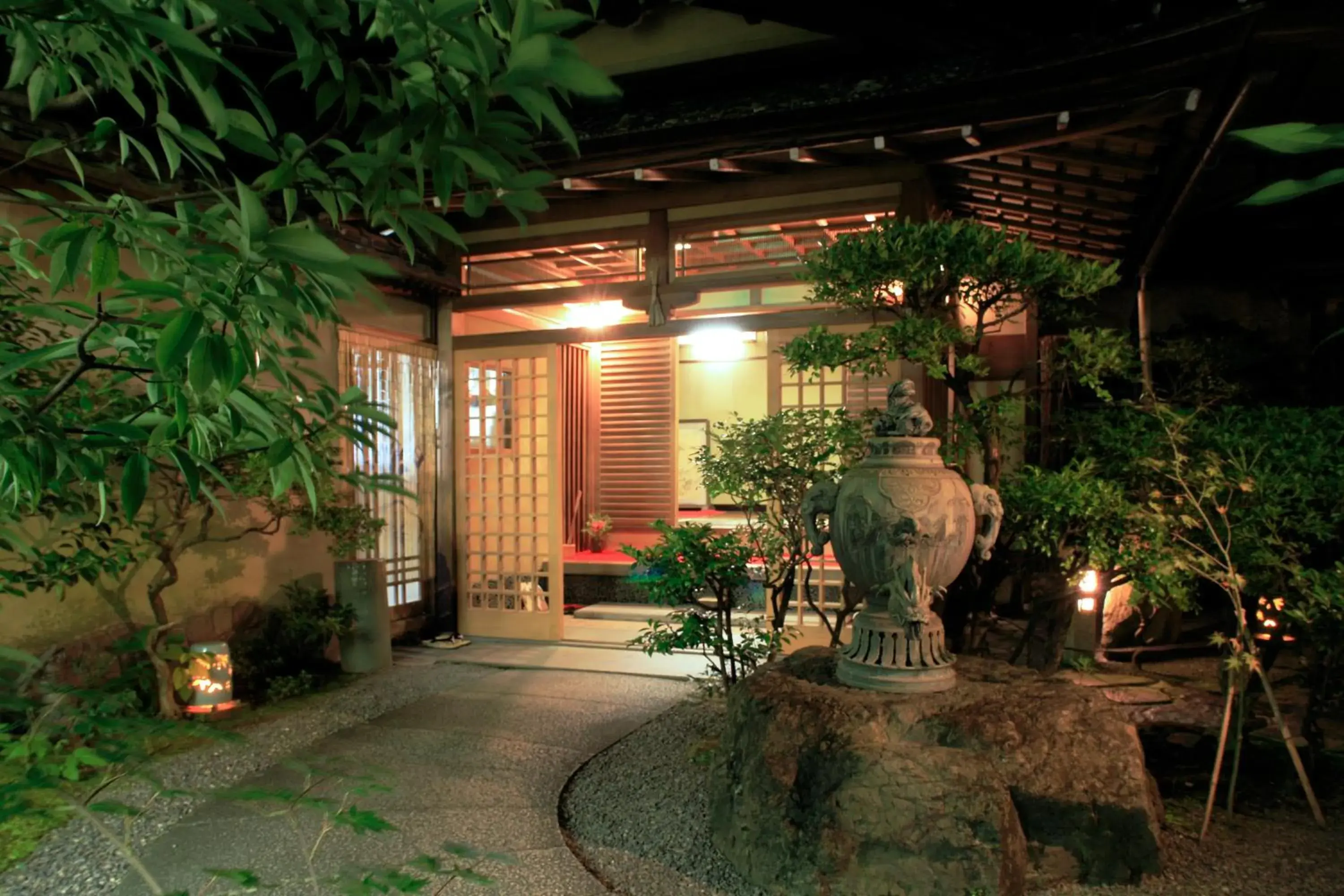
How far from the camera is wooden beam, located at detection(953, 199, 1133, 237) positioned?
20.8 feet

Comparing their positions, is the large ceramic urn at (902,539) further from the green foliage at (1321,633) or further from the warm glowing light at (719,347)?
the warm glowing light at (719,347)

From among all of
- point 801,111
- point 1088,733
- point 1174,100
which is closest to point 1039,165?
point 1174,100

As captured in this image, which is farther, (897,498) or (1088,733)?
(897,498)

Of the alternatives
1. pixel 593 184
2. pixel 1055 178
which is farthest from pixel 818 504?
pixel 593 184

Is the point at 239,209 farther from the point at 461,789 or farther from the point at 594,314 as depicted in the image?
the point at 594,314

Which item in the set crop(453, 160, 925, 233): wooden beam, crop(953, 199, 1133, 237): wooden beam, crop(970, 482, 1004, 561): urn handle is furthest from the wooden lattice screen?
crop(953, 199, 1133, 237): wooden beam

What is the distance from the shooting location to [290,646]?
6.09 meters

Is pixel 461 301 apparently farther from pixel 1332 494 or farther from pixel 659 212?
pixel 1332 494

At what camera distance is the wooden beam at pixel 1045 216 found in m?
6.34

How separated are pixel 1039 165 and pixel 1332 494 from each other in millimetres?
2791

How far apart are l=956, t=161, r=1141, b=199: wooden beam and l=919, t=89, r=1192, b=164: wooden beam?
21 centimetres

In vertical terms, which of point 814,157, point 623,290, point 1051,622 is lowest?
point 1051,622

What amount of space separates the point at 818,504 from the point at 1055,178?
3.23 meters

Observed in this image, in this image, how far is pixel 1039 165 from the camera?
5.47 m
